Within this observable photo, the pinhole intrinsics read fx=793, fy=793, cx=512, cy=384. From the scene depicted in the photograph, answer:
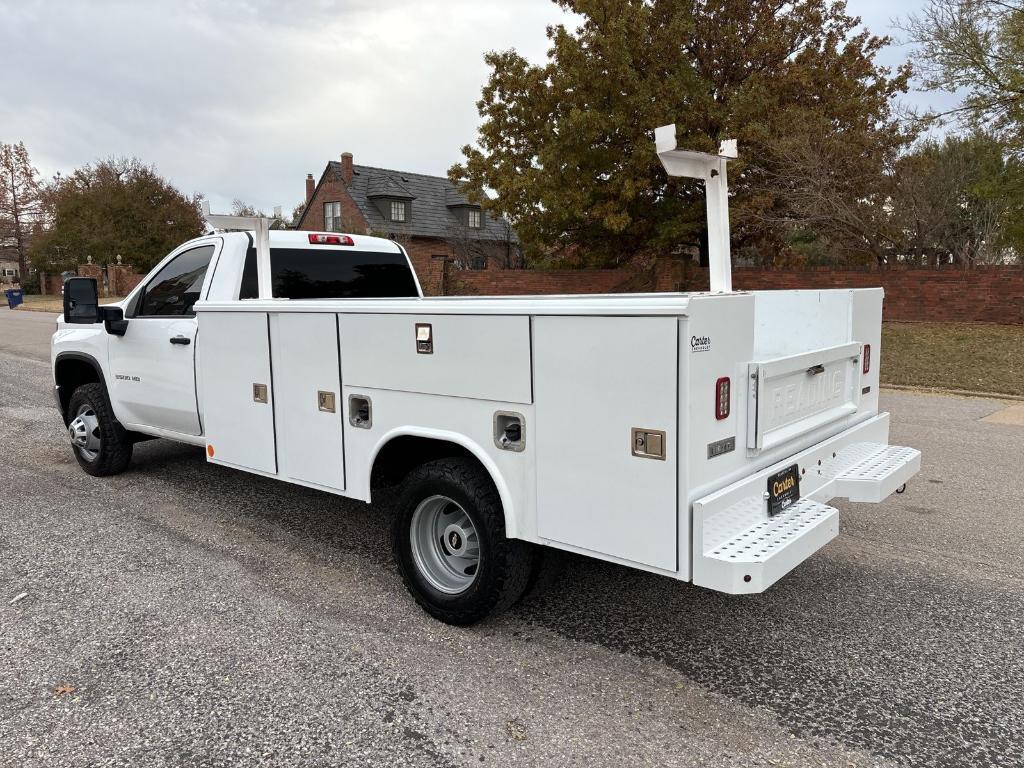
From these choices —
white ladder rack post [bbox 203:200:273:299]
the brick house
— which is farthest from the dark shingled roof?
white ladder rack post [bbox 203:200:273:299]

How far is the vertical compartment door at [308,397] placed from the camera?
4.35 m

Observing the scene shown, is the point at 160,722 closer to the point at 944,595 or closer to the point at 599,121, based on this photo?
the point at 944,595

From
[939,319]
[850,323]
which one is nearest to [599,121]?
[939,319]

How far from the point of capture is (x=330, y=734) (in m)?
3.07

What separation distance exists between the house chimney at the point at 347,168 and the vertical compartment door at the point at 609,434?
4681cm

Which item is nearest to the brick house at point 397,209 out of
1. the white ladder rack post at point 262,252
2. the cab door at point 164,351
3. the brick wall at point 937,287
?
the brick wall at point 937,287

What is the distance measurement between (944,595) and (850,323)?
1.55 meters

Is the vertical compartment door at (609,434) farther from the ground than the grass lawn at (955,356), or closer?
farther from the ground

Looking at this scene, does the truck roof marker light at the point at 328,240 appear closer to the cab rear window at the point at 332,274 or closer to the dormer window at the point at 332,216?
the cab rear window at the point at 332,274

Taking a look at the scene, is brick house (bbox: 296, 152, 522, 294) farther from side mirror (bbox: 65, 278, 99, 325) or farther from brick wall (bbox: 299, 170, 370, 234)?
side mirror (bbox: 65, 278, 99, 325)

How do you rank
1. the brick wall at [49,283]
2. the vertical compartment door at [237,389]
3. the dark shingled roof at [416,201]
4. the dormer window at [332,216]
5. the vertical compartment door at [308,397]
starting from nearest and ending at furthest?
the vertical compartment door at [308,397], the vertical compartment door at [237,389], the dark shingled roof at [416,201], the dormer window at [332,216], the brick wall at [49,283]

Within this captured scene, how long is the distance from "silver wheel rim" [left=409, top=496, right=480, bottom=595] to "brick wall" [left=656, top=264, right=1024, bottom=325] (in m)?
13.5

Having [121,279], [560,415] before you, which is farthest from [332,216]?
[560,415]

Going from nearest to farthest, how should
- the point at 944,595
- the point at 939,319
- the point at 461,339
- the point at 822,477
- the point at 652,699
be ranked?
1. the point at 652,699
2. the point at 461,339
3. the point at 822,477
4. the point at 944,595
5. the point at 939,319
